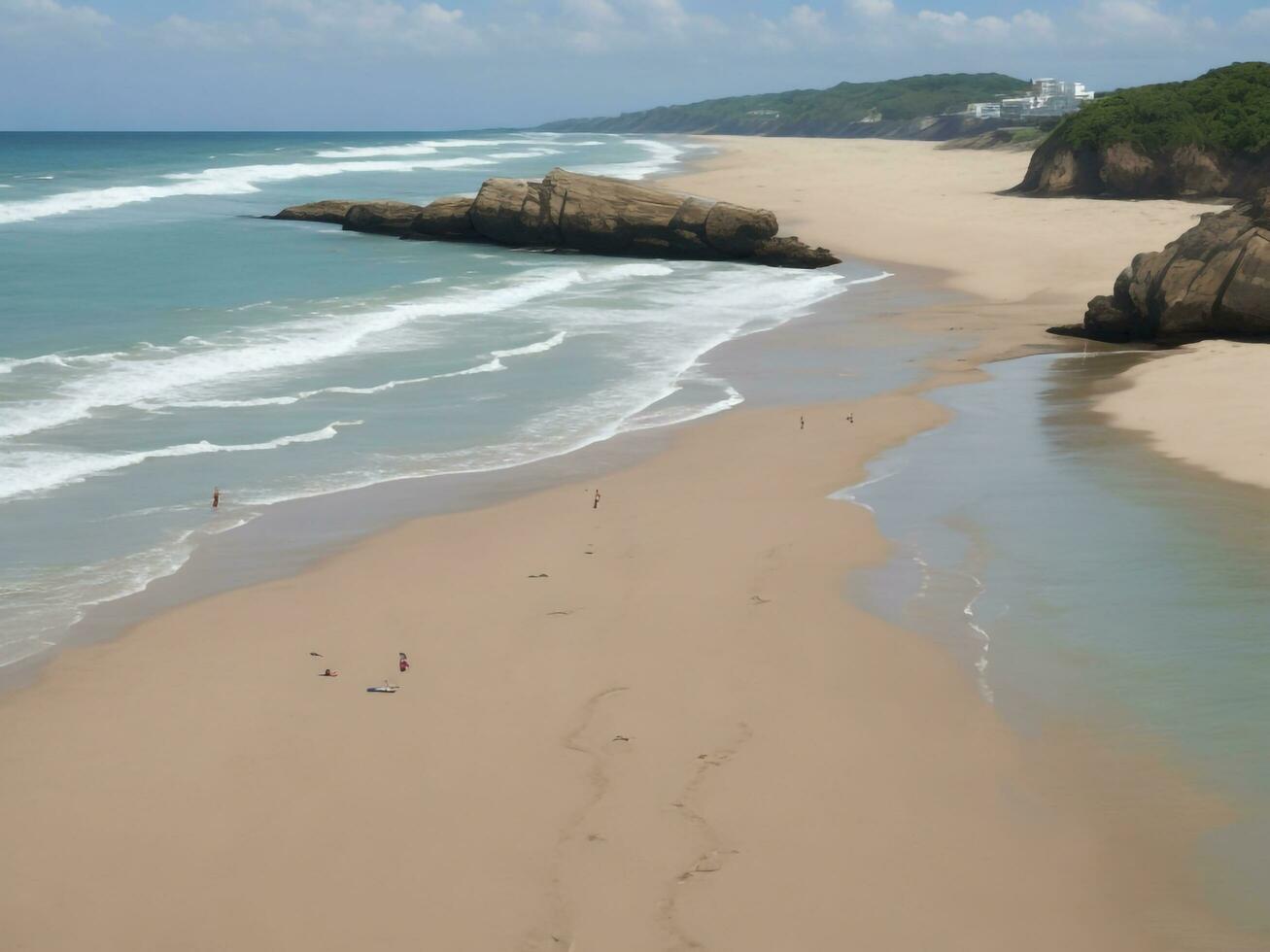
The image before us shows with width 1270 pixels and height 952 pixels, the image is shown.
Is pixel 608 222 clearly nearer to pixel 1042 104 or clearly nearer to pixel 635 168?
pixel 635 168

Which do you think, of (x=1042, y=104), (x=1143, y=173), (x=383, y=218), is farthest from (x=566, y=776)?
(x=1042, y=104)

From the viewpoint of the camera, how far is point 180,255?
37.3 meters

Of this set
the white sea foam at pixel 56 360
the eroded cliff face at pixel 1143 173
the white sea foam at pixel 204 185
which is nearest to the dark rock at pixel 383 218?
the white sea foam at pixel 204 185

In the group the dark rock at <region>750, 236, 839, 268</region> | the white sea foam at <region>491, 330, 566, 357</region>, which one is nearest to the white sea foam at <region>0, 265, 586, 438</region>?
the white sea foam at <region>491, 330, 566, 357</region>

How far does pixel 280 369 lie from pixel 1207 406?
47.6 feet

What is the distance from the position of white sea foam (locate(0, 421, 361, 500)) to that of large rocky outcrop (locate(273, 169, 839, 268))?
873 inches

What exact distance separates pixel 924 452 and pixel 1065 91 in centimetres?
13975

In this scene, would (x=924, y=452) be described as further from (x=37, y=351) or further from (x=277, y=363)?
(x=37, y=351)

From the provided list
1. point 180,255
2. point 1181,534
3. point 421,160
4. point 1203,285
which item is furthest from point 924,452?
point 421,160

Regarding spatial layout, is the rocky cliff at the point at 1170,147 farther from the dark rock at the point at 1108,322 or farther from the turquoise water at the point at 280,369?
the dark rock at the point at 1108,322

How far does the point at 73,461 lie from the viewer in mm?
15648

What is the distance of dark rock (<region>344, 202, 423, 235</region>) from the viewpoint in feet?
148

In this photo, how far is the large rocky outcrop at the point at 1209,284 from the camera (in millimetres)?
20562

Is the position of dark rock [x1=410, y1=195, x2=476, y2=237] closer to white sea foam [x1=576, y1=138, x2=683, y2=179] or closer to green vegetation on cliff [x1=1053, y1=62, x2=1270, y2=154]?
green vegetation on cliff [x1=1053, y1=62, x2=1270, y2=154]
